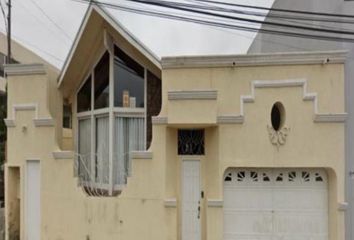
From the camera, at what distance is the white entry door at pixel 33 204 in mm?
10117

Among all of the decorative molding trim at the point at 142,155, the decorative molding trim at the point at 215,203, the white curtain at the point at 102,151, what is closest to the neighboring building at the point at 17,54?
the white curtain at the point at 102,151

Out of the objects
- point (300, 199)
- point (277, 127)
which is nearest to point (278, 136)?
point (277, 127)

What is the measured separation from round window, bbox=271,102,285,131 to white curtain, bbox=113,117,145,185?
11.9ft

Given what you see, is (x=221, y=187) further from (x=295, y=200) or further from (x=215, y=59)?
(x=215, y=59)

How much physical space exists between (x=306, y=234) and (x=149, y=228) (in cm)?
372

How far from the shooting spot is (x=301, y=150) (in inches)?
358

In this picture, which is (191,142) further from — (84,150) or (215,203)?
(84,150)

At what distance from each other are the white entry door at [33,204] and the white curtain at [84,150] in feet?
3.75

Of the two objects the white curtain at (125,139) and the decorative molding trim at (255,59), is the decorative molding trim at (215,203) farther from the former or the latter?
the decorative molding trim at (255,59)

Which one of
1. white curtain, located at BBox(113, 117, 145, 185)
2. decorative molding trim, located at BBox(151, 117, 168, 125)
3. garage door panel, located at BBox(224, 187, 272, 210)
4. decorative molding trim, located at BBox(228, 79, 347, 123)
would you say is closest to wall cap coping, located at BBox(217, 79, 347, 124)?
decorative molding trim, located at BBox(228, 79, 347, 123)

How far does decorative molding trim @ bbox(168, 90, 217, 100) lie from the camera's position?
9.11 metres

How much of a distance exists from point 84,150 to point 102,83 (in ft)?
6.76

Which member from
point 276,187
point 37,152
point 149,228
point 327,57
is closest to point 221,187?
point 276,187

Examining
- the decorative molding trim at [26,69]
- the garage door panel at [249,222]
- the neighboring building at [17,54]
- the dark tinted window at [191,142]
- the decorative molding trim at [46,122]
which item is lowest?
the garage door panel at [249,222]
